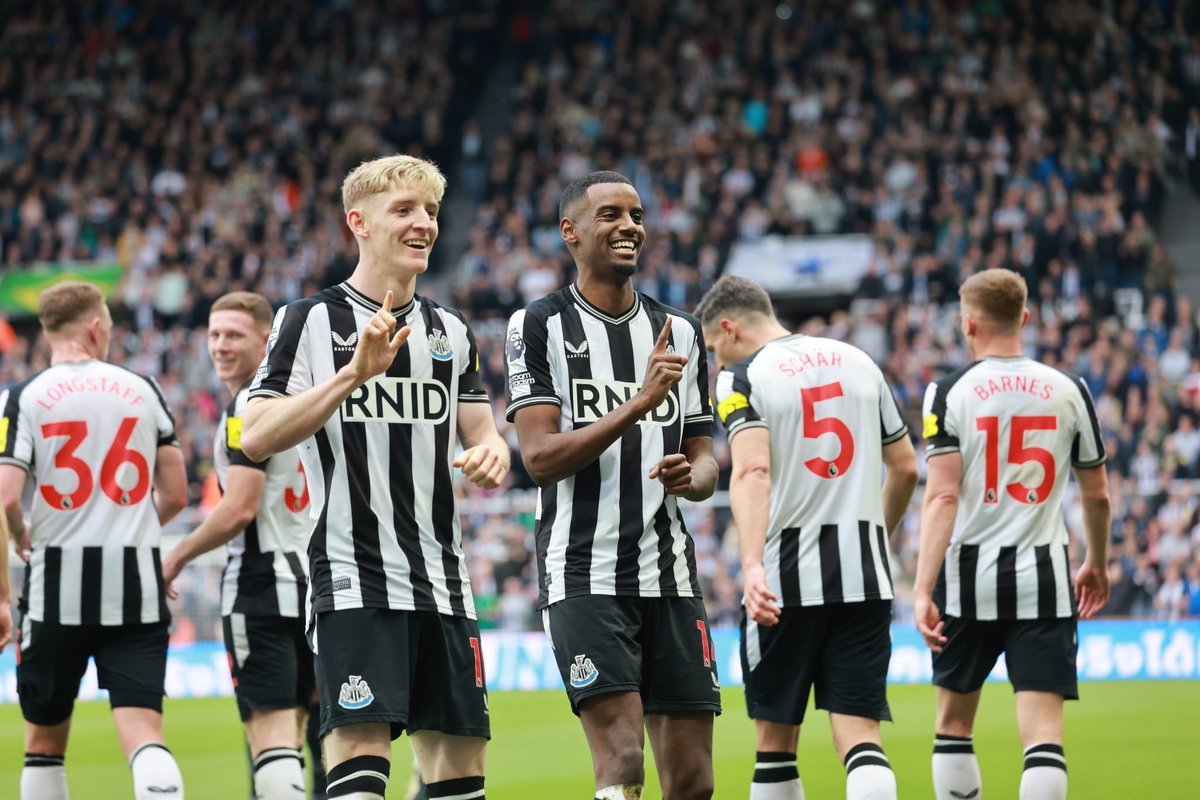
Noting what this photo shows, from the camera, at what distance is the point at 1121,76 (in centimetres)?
2320

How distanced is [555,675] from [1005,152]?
11201 mm

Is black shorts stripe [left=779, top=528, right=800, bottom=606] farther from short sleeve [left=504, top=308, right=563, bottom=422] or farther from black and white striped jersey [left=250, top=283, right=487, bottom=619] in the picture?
black and white striped jersey [left=250, top=283, right=487, bottom=619]

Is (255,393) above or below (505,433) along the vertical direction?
below

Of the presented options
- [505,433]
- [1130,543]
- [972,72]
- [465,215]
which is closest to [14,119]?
[465,215]

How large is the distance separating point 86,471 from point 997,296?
3890 millimetres

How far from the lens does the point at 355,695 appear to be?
15.3 feet

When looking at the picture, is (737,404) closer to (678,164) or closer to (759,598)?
(759,598)

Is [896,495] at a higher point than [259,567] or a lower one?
higher

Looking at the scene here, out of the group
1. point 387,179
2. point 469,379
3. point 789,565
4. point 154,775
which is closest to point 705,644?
point 789,565

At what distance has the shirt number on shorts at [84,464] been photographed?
6664 millimetres

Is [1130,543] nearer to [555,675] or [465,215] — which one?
[555,675]

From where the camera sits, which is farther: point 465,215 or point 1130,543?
point 465,215

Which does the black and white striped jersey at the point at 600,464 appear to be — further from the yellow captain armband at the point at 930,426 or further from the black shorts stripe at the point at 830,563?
the yellow captain armband at the point at 930,426

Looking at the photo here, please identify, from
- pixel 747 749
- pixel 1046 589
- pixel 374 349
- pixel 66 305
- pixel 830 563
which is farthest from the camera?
pixel 747 749
